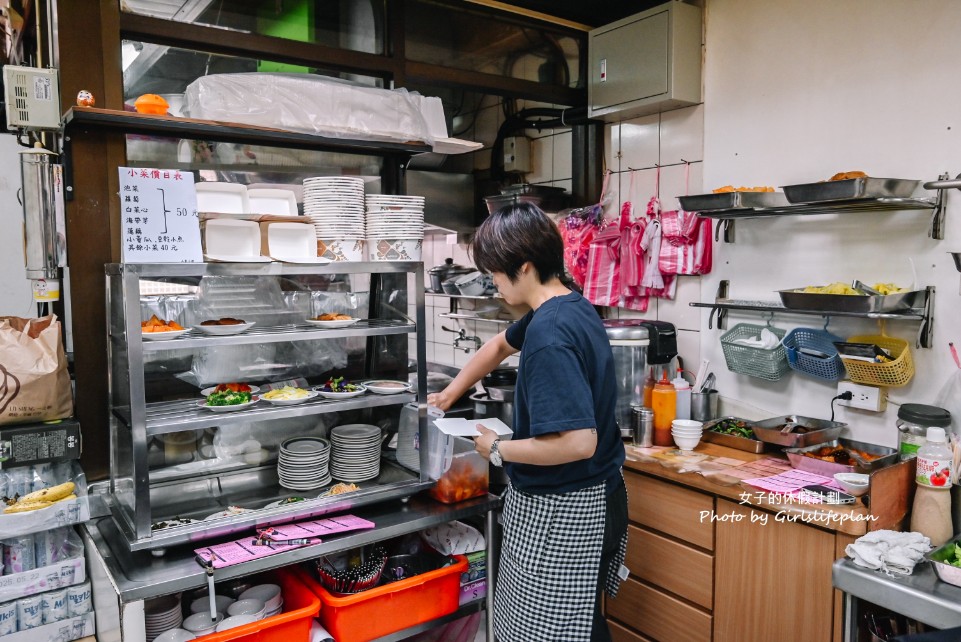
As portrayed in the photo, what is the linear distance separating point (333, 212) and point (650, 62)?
1.80m

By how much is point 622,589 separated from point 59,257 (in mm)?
2448

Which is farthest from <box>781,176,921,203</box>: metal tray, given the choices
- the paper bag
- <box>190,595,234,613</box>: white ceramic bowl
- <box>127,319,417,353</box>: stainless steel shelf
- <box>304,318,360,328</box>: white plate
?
the paper bag

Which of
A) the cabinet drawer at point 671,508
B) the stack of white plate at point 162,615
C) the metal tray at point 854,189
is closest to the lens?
the stack of white plate at point 162,615

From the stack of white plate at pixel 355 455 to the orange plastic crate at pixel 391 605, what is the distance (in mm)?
374

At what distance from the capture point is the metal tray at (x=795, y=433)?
8.98 feet

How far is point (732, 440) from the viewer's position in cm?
298

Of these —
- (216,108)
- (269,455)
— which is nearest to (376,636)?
(269,455)

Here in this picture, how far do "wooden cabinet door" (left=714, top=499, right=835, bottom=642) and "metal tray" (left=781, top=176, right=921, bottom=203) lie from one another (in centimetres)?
113

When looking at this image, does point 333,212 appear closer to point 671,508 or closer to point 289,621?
point 289,621

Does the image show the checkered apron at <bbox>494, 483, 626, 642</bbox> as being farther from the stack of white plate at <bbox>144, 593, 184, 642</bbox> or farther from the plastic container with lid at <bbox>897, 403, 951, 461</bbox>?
the plastic container with lid at <bbox>897, 403, 951, 461</bbox>

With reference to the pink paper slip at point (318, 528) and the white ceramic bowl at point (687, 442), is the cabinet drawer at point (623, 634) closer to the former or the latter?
the white ceramic bowl at point (687, 442)

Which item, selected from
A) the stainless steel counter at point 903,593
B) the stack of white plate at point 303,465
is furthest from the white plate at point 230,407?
the stainless steel counter at point 903,593

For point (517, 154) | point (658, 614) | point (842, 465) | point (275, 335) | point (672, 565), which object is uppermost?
point (517, 154)

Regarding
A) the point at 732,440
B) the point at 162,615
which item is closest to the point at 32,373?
the point at 162,615
